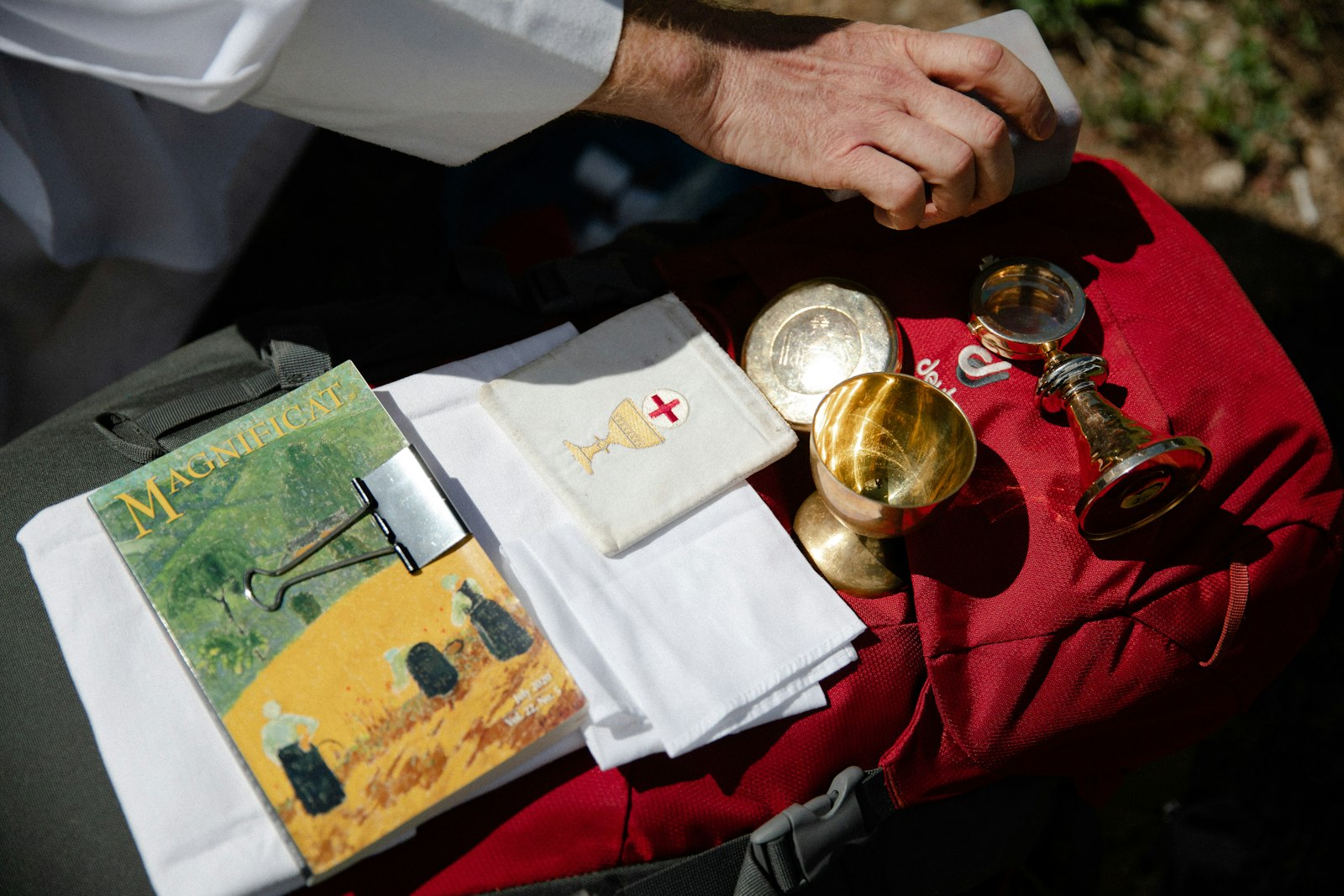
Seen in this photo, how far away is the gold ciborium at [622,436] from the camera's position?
3.31 feet

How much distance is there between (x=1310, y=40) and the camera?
208 cm

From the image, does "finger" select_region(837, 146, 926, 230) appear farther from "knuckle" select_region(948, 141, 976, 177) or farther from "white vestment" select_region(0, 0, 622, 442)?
"white vestment" select_region(0, 0, 622, 442)

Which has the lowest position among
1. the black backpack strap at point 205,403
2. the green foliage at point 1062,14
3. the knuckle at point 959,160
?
the knuckle at point 959,160

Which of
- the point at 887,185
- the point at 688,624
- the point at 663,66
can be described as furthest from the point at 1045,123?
the point at 688,624

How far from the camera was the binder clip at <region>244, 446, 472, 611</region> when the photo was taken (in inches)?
35.8

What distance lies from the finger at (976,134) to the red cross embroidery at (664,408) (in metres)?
0.42

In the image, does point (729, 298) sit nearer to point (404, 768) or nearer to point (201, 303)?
point (404, 768)

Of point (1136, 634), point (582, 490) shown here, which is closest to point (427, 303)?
point (582, 490)

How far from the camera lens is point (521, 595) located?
94 centimetres

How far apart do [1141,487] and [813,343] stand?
393 millimetres

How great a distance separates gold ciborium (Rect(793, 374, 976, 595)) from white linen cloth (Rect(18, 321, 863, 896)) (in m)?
0.06

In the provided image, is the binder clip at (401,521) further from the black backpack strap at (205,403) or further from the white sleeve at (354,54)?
the white sleeve at (354,54)

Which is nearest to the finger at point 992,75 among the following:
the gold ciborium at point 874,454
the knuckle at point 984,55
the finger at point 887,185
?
the knuckle at point 984,55

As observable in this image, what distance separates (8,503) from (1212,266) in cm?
146
